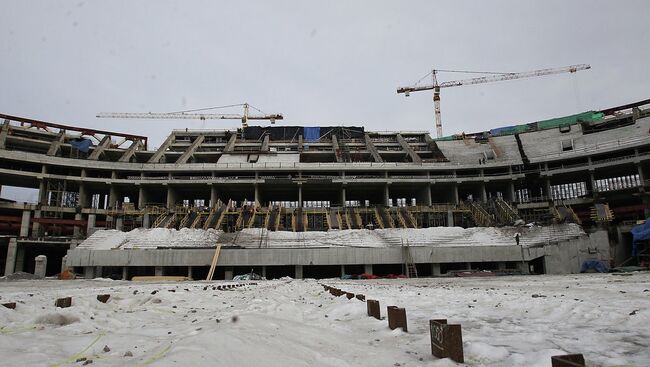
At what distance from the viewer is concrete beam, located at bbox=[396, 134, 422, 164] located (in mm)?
59931

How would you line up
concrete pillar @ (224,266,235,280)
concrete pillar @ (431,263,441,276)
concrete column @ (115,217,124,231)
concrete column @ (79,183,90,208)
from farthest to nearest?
concrete column @ (79,183,90,208) < concrete column @ (115,217,124,231) < concrete pillar @ (431,263,441,276) < concrete pillar @ (224,266,235,280)

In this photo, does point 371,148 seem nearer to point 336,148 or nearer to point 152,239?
point 336,148

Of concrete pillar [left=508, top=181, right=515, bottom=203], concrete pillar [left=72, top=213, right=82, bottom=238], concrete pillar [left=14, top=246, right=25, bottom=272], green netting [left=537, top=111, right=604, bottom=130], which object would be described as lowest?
concrete pillar [left=14, top=246, right=25, bottom=272]

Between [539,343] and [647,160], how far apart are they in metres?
53.4

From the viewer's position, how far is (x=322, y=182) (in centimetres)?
5350

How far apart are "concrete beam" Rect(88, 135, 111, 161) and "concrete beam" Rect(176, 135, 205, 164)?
37.1 feet

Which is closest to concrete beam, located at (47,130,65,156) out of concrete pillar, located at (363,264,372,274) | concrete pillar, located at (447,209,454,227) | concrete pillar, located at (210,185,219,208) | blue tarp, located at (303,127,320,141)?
concrete pillar, located at (210,185,219,208)

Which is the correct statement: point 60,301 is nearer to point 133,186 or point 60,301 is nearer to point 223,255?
point 223,255

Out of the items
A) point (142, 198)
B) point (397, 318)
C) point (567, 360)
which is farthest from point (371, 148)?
point (567, 360)

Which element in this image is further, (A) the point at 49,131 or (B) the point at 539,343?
(A) the point at 49,131

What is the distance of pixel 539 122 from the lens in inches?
2675

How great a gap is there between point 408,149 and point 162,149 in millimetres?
39299

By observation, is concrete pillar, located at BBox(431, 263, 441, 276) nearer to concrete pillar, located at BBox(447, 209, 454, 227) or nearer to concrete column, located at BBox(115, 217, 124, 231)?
concrete pillar, located at BBox(447, 209, 454, 227)

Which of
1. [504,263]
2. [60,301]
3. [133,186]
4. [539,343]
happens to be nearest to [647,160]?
[504,263]
